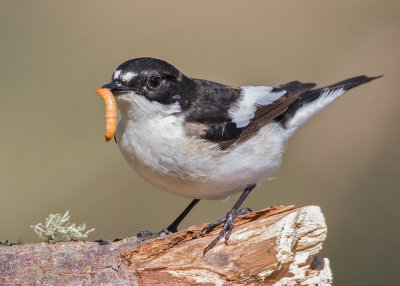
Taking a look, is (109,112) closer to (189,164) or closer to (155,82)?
(155,82)

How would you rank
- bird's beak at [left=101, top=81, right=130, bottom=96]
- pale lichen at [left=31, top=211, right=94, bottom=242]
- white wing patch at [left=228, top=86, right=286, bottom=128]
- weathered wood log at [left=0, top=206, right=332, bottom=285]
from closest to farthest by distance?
weathered wood log at [left=0, top=206, right=332, bottom=285], pale lichen at [left=31, top=211, right=94, bottom=242], bird's beak at [left=101, top=81, right=130, bottom=96], white wing patch at [left=228, top=86, right=286, bottom=128]

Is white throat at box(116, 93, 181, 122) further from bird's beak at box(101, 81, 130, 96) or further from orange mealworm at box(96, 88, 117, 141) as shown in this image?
orange mealworm at box(96, 88, 117, 141)

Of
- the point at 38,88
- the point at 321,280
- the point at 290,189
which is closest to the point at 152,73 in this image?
the point at 321,280

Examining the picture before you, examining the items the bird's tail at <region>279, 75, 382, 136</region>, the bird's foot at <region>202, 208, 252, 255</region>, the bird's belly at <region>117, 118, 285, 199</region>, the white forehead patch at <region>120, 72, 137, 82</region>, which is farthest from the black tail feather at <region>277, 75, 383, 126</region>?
the white forehead patch at <region>120, 72, 137, 82</region>

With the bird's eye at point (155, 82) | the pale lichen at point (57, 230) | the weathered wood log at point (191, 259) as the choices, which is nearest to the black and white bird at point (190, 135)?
the bird's eye at point (155, 82)

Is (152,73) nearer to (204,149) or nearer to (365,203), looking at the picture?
(204,149)

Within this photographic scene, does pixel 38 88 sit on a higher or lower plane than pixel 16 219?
higher

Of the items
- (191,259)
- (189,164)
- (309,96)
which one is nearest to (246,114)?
(189,164)
